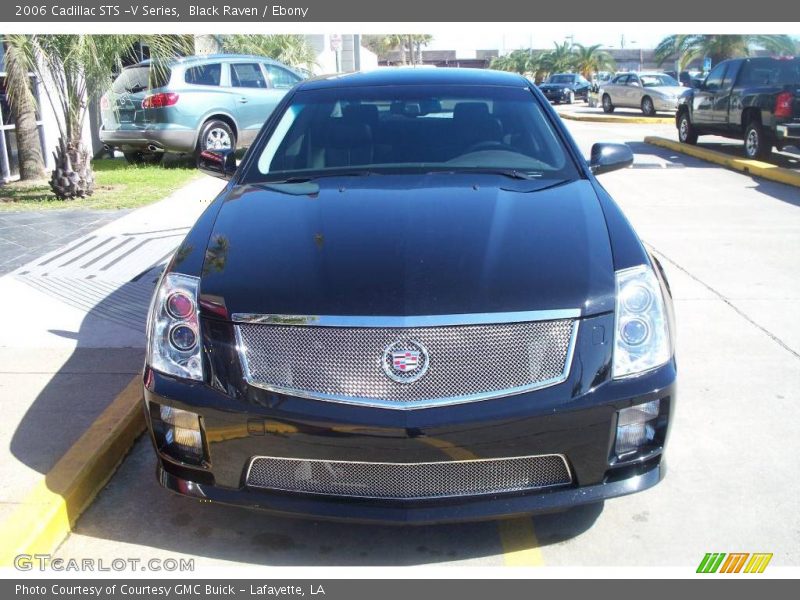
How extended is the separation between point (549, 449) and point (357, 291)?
2.77 feet

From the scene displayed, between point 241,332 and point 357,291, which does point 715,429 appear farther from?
point 241,332

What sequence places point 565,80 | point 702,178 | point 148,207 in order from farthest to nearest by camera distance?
point 565,80
point 702,178
point 148,207

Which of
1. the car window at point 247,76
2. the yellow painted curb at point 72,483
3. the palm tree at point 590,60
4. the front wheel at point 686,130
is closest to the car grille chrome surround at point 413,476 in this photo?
the yellow painted curb at point 72,483

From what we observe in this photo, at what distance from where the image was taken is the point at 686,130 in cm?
1792

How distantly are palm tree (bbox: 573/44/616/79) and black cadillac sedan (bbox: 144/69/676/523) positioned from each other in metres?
60.8

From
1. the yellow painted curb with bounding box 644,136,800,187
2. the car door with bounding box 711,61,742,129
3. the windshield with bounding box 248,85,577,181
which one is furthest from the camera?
the car door with bounding box 711,61,742,129

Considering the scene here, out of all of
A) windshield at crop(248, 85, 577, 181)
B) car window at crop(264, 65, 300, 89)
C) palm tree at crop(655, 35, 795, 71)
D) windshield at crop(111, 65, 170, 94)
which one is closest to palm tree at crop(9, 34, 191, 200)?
windshield at crop(111, 65, 170, 94)

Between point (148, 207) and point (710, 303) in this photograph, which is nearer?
point (710, 303)

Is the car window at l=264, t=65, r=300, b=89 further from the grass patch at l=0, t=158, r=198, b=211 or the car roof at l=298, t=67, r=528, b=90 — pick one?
the car roof at l=298, t=67, r=528, b=90

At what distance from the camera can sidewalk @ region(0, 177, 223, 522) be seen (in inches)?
153

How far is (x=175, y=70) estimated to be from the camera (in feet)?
43.6

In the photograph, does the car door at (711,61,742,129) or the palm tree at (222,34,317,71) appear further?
the palm tree at (222,34,317,71)

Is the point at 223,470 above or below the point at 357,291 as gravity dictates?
below

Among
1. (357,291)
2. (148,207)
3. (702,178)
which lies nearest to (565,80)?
(702,178)
